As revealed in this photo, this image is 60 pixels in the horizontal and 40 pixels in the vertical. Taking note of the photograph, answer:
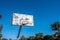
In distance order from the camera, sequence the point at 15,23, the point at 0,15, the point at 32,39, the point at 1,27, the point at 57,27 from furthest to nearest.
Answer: the point at 32,39
the point at 57,27
the point at 1,27
the point at 0,15
the point at 15,23

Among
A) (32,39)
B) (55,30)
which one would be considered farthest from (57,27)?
(32,39)

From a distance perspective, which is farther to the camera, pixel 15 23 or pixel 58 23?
pixel 58 23

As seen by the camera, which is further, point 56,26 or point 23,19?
point 56,26

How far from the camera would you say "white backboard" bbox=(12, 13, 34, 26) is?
25697 mm

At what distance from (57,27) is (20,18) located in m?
31.8

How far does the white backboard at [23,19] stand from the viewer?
25.7 metres

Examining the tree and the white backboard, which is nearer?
the white backboard

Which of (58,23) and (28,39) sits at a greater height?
(58,23)

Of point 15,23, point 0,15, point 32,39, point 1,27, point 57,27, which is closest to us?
point 15,23

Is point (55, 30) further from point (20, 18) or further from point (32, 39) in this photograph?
point (20, 18)

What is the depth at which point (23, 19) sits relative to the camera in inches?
1037

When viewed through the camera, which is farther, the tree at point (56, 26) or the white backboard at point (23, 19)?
the tree at point (56, 26)

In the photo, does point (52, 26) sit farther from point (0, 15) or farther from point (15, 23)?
point (15, 23)

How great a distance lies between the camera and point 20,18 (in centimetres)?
2608
